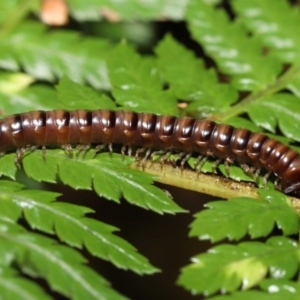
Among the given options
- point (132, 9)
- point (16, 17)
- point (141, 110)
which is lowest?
point (141, 110)

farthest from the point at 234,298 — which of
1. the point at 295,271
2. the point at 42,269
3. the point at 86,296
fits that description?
the point at 42,269

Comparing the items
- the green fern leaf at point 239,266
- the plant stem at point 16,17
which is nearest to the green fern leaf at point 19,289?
the green fern leaf at point 239,266

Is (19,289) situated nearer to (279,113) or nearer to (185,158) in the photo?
(185,158)

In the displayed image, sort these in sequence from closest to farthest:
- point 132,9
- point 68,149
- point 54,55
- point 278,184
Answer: point 68,149, point 278,184, point 54,55, point 132,9

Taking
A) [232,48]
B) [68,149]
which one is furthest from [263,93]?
[68,149]

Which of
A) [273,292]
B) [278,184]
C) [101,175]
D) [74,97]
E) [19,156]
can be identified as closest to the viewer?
[273,292]

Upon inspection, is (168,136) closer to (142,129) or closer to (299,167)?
(142,129)

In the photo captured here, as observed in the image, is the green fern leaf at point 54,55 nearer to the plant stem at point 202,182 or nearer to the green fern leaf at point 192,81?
the green fern leaf at point 192,81

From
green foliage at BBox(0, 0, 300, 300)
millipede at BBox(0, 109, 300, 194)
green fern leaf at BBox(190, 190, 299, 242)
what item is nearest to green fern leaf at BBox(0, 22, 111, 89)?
green foliage at BBox(0, 0, 300, 300)
